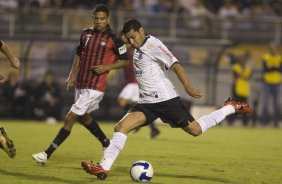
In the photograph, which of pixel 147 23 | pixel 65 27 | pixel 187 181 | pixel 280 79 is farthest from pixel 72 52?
pixel 187 181

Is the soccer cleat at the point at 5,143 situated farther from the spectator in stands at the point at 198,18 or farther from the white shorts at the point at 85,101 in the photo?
the spectator in stands at the point at 198,18

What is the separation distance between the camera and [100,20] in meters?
11.4

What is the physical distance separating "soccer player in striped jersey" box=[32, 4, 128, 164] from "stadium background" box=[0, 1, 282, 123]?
Result: 36.1 feet

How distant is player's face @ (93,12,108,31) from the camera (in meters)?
11.3

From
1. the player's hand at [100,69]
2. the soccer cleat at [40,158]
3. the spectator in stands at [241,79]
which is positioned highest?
the player's hand at [100,69]

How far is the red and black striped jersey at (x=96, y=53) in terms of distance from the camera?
11.5 metres

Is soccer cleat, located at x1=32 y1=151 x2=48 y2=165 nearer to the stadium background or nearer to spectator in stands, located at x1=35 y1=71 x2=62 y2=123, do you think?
spectator in stands, located at x1=35 y1=71 x2=62 y2=123

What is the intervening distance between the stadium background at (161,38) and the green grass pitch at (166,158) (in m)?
3.79

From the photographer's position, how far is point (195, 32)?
2377cm

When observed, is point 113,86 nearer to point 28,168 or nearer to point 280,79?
point 280,79

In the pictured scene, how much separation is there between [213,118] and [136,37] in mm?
1545

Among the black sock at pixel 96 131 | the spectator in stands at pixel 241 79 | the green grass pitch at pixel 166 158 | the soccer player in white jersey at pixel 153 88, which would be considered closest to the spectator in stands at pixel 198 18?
the spectator in stands at pixel 241 79

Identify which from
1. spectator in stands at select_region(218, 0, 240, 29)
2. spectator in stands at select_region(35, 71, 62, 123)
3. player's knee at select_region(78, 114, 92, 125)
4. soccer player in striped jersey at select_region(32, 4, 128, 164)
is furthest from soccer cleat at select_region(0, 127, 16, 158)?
spectator in stands at select_region(218, 0, 240, 29)

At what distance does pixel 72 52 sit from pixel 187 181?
45.2 feet
